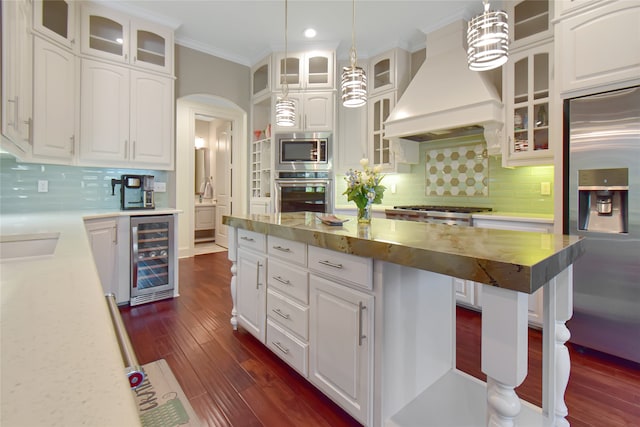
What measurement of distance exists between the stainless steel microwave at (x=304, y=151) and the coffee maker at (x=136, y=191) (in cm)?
168

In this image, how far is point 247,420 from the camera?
160 centimetres

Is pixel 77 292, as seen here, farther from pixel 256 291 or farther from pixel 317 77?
pixel 317 77

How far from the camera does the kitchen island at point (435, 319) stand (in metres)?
1.01

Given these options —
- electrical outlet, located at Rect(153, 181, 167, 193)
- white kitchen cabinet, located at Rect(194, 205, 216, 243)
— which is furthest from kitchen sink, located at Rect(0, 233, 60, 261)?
white kitchen cabinet, located at Rect(194, 205, 216, 243)

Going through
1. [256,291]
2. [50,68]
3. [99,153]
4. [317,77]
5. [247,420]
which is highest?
[317,77]

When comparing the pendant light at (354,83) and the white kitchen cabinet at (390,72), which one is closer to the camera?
the pendant light at (354,83)

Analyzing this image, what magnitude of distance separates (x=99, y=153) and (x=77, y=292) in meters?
3.13

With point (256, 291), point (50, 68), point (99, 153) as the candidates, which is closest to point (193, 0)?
point (50, 68)

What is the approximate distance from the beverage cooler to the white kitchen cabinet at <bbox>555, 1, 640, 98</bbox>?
378 cm

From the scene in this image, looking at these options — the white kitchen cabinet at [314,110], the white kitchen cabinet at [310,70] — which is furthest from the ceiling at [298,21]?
the white kitchen cabinet at [314,110]

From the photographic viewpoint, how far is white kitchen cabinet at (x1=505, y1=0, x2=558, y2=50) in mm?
2826

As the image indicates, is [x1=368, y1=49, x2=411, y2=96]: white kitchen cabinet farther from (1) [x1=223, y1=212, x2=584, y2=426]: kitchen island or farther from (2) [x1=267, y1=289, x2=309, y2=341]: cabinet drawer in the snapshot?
(2) [x1=267, y1=289, x2=309, y2=341]: cabinet drawer

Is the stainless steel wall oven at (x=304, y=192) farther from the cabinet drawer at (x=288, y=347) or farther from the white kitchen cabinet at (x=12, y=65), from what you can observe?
the white kitchen cabinet at (x=12, y=65)

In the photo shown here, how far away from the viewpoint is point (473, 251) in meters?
1.14
